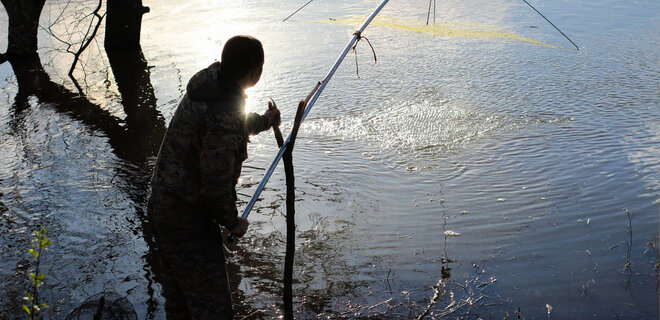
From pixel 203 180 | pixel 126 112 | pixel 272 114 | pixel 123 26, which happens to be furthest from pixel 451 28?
pixel 203 180

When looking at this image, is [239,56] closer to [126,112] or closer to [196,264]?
[196,264]

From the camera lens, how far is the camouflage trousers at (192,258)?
8.30 feet

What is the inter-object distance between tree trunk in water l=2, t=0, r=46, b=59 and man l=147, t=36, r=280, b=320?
8746mm

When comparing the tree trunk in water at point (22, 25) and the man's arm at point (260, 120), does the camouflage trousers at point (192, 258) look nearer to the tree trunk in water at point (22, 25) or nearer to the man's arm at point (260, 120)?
the man's arm at point (260, 120)

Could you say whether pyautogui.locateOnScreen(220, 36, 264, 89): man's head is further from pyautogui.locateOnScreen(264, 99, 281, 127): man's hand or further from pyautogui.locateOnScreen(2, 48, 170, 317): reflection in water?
pyautogui.locateOnScreen(2, 48, 170, 317): reflection in water

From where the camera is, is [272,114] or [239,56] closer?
[239,56]

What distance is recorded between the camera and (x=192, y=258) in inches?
102

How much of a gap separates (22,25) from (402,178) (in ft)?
25.6

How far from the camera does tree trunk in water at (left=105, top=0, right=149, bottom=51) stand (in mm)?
10359

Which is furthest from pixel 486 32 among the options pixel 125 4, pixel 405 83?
pixel 125 4

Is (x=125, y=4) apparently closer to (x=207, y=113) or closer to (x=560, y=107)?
(x=560, y=107)

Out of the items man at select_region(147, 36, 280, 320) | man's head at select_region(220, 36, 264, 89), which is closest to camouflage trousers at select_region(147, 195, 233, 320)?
man at select_region(147, 36, 280, 320)

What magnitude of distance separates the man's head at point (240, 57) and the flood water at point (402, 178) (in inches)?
66.1

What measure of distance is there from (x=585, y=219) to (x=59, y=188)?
4430 mm
